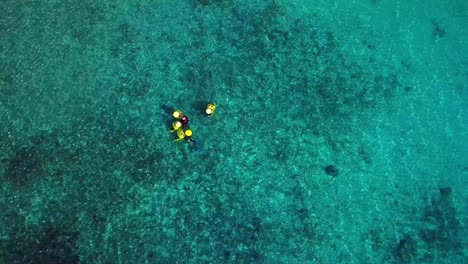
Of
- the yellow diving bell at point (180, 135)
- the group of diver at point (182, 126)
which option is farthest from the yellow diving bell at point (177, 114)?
the yellow diving bell at point (180, 135)

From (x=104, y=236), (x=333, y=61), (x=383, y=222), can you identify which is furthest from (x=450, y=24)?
(x=104, y=236)

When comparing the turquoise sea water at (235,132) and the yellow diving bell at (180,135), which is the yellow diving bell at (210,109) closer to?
the turquoise sea water at (235,132)

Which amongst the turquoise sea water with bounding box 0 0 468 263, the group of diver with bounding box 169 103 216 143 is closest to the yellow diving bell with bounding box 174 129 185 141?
the group of diver with bounding box 169 103 216 143

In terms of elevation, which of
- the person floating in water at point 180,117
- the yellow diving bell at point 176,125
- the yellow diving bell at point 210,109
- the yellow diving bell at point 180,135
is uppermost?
the yellow diving bell at point 210,109

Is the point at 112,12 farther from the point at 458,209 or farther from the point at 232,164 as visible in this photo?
the point at 458,209

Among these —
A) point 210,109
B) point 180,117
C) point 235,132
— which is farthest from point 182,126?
point 235,132

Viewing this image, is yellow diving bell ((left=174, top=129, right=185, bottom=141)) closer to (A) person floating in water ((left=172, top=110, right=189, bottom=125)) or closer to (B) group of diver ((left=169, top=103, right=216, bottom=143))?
(B) group of diver ((left=169, top=103, right=216, bottom=143))
